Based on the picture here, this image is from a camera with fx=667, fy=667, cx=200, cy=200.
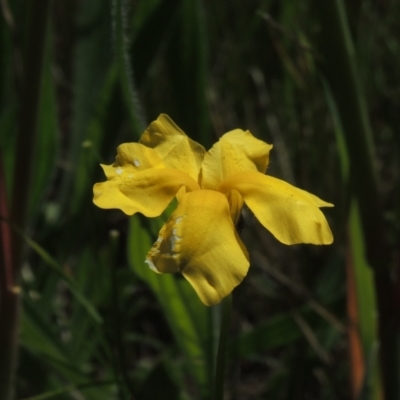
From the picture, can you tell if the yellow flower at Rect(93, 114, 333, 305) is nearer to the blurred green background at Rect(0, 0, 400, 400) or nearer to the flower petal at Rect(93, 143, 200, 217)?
the flower petal at Rect(93, 143, 200, 217)

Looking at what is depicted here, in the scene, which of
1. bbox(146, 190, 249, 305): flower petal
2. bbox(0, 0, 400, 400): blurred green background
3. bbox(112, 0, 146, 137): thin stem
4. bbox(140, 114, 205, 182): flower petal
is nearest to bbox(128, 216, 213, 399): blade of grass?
bbox(0, 0, 400, 400): blurred green background

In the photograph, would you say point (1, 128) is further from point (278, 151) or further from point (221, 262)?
point (221, 262)

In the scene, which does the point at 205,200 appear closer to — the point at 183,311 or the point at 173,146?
the point at 173,146

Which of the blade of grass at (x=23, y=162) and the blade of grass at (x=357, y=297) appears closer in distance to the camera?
the blade of grass at (x=23, y=162)

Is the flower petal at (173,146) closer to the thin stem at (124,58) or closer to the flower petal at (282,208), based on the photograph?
the flower petal at (282,208)

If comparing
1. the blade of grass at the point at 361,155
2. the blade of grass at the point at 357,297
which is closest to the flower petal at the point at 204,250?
the blade of grass at the point at 361,155

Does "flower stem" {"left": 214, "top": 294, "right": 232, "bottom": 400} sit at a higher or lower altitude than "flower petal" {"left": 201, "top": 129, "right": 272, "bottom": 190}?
lower

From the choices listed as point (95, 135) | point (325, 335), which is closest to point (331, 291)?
point (325, 335)
